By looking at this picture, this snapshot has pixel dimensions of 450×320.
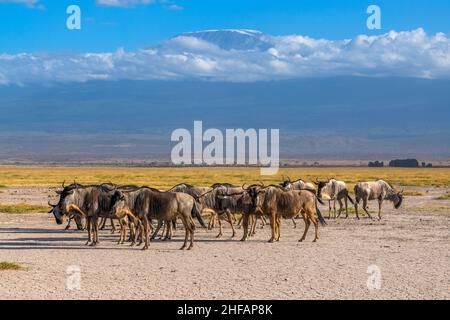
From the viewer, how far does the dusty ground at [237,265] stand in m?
12.1

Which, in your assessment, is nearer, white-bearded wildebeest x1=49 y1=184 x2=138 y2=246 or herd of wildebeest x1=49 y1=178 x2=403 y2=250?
herd of wildebeest x1=49 y1=178 x2=403 y2=250

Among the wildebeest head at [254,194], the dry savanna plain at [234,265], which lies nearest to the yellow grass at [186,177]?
the dry savanna plain at [234,265]

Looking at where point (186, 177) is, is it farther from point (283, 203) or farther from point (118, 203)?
point (118, 203)

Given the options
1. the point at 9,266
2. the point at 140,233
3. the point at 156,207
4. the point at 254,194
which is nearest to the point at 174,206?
the point at 156,207

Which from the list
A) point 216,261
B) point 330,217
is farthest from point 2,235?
point 330,217

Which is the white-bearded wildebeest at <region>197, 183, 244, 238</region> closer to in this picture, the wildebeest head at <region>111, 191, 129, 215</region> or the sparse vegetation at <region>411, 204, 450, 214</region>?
the wildebeest head at <region>111, 191, 129, 215</region>

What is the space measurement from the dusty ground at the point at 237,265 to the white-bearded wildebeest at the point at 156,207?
0.74m

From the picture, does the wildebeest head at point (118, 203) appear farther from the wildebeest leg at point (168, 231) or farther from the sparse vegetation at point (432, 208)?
the sparse vegetation at point (432, 208)

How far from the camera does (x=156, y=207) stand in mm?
17703

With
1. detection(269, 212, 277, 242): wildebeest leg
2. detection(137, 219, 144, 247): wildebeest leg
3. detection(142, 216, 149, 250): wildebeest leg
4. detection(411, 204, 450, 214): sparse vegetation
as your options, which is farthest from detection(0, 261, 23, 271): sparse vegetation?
detection(411, 204, 450, 214): sparse vegetation

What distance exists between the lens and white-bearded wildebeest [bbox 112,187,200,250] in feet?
57.9

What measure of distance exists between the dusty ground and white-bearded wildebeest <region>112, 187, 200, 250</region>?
74 cm

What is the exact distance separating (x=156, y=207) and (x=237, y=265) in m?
3.51
